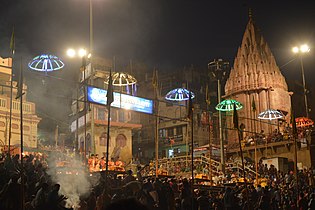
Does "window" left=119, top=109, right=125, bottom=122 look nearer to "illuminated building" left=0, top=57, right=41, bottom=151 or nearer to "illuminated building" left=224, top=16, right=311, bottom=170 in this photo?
"illuminated building" left=0, top=57, right=41, bottom=151

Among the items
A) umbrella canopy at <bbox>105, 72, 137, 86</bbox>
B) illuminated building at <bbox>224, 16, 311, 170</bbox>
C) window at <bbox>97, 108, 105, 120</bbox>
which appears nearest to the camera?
umbrella canopy at <bbox>105, 72, 137, 86</bbox>

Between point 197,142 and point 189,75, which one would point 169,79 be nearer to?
point 189,75

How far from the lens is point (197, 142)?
45469 mm

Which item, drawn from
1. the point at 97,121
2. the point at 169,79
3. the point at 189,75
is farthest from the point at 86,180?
the point at 189,75

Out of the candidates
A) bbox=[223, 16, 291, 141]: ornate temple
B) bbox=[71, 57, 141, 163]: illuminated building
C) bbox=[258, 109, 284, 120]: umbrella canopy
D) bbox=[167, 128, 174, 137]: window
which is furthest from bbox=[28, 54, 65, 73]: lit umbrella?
bbox=[167, 128, 174, 137]: window

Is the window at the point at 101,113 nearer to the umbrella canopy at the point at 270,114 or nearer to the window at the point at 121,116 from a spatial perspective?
the window at the point at 121,116

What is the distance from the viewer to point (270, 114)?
109 feet

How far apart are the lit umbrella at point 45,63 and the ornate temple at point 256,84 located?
23.9 meters

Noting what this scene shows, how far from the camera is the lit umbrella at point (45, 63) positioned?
22723mm

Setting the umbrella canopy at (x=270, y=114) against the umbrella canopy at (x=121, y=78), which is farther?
the umbrella canopy at (x=270, y=114)

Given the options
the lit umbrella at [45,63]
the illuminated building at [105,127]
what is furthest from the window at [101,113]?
the lit umbrella at [45,63]

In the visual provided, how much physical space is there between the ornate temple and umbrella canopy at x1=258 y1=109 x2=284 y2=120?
7860 millimetres

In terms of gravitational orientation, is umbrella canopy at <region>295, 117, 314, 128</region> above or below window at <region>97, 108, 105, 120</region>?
below

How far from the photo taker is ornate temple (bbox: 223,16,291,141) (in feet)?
137
